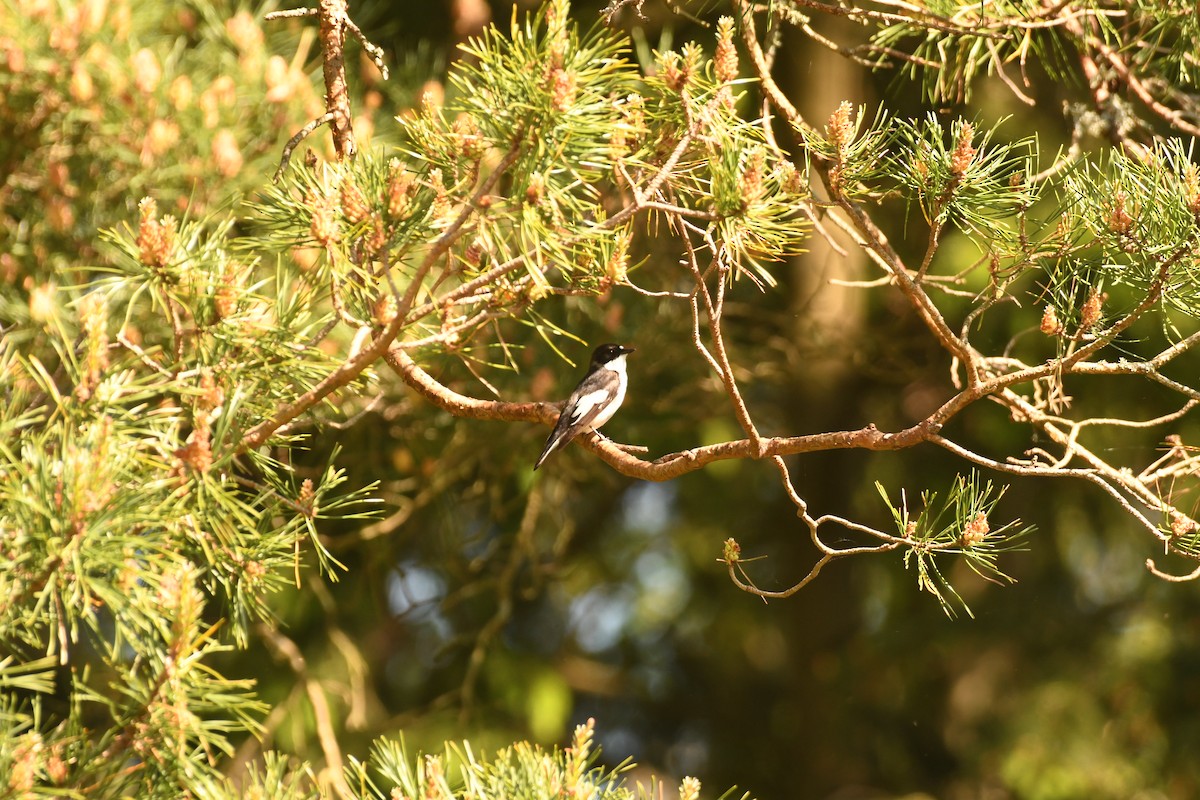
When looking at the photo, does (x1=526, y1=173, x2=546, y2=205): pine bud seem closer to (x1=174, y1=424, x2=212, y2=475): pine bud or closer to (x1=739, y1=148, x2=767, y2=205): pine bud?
(x1=739, y1=148, x2=767, y2=205): pine bud

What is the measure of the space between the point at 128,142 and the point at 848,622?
3593mm

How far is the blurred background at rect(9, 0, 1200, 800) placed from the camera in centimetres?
358

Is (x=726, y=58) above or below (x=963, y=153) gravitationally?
above

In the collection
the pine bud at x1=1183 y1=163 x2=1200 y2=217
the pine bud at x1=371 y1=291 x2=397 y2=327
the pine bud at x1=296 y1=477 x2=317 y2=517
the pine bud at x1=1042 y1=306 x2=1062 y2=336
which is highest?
the pine bud at x1=371 y1=291 x2=397 y2=327

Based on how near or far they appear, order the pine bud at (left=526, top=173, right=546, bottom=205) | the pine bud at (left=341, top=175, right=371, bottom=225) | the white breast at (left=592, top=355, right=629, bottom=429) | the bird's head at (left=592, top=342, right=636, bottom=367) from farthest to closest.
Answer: the bird's head at (left=592, top=342, right=636, bottom=367) → the white breast at (left=592, top=355, right=629, bottom=429) → the pine bud at (left=341, top=175, right=371, bottom=225) → the pine bud at (left=526, top=173, right=546, bottom=205)

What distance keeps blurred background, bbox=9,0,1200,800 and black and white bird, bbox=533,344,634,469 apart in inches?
7.5

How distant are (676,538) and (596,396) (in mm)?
2974

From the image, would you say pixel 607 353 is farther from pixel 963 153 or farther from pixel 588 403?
pixel 963 153

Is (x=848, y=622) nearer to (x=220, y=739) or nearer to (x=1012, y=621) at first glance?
(x=1012, y=621)

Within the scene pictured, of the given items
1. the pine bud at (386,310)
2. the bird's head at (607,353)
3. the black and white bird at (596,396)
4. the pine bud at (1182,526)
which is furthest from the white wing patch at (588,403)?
the pine bud at (1182,526)

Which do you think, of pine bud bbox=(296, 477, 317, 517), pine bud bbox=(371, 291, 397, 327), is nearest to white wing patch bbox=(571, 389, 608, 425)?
pine bud bbox=(296, 477, 317, 517)

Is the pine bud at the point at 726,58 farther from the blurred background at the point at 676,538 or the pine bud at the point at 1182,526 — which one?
the blurred background at the point at 676,538

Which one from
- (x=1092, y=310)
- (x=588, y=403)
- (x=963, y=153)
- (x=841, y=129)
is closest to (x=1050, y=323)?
(x=1092, y=310)

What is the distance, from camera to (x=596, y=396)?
338 centimetres
